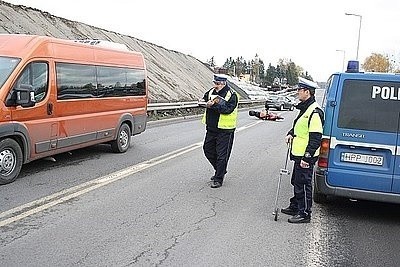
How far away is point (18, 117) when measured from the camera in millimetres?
8133

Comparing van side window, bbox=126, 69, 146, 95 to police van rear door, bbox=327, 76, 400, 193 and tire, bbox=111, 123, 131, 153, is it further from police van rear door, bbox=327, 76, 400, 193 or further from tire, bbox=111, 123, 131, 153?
police van rear door, bbox=327, 76, 400, 193

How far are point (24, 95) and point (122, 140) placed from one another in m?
4.27

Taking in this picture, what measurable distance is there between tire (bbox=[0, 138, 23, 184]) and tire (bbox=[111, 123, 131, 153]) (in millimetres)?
3647

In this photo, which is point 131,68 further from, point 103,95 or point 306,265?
point 306,265

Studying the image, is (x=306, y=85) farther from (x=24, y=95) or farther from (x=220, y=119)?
(x=24, y=95)

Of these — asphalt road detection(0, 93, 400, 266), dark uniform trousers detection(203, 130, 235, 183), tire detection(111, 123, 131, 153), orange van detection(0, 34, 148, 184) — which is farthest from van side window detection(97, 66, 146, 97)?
dark uniform trousers detection(203, 130, 235, 183)

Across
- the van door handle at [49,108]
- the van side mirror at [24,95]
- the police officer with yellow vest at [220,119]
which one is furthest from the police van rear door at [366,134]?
the van door handle at [49,108]

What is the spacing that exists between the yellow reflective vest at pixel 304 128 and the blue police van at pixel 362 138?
402 mm

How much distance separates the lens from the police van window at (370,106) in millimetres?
6738

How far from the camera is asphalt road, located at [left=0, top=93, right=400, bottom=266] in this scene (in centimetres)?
511

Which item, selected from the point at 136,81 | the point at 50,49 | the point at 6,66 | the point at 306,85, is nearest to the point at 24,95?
the point at 6,66

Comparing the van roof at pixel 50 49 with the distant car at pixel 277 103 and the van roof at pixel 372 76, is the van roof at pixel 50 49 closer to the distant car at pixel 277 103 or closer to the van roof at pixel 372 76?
the van roof at pixel 372 76

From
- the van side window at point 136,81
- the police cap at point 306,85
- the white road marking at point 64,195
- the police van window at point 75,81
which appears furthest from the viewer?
the van side window at point 136,81

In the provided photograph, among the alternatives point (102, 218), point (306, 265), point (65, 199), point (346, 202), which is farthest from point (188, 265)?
point (346, 202)
